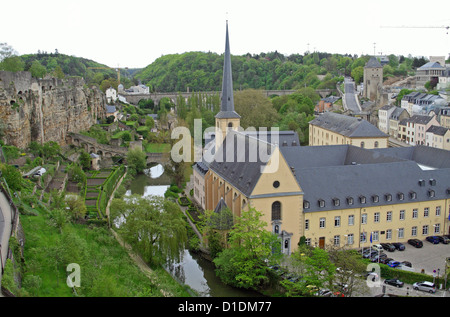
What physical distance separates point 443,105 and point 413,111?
674 cm

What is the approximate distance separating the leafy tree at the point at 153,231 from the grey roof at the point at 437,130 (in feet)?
137

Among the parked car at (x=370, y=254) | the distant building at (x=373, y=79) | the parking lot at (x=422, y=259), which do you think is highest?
the distant building at (x=373, y=79)

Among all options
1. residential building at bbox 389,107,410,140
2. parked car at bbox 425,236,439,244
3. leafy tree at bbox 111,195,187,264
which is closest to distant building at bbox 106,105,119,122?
residential building at bbox 389,107,410,140

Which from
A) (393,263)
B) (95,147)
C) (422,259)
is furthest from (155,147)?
(393,263)

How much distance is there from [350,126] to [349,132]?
1.47 meters

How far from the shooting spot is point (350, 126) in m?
54.2

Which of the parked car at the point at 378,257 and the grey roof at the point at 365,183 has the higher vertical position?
the grey roof at the point at 365,183

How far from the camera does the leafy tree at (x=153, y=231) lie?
29.7m

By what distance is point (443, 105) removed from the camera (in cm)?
7169

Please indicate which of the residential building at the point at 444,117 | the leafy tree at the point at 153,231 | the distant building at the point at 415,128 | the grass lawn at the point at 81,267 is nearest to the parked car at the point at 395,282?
the grass lawn at the point at 81,267

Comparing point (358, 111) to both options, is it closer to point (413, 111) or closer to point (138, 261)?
point (413, 111)

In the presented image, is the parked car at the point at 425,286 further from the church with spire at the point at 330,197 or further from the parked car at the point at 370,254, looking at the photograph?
the church with spire at the point at 330,197

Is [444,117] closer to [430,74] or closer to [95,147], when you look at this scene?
[430,74]
